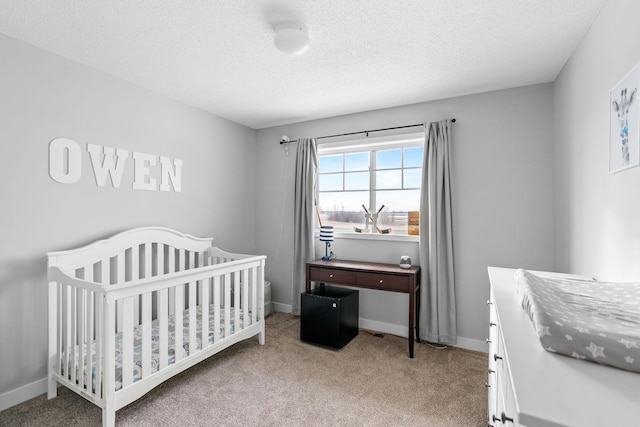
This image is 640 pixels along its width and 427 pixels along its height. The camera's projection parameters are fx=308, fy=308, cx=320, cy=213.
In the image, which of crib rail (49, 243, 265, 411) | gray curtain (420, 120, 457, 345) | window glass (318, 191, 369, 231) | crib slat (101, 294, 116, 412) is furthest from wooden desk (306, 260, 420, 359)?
crib slat (101, 294, 116, 412)

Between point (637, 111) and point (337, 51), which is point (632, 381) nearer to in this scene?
point (637, 111)

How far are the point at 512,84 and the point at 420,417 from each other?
2659mm

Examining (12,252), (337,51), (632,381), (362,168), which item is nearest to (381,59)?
(337,51)

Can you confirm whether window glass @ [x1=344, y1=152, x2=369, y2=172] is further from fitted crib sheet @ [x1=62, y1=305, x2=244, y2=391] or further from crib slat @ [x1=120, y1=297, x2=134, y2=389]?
crib slat @ [x1=120, y1=297, x2=134, y2=389]

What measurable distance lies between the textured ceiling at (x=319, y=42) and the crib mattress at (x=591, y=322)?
1484mm

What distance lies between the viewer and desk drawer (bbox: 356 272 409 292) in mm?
2752

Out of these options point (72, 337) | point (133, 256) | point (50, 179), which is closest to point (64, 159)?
point (50, 179)

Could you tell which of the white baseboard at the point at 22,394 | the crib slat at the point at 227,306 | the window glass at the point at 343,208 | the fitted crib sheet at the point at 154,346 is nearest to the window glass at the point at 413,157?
the window glass at the point at 343,208

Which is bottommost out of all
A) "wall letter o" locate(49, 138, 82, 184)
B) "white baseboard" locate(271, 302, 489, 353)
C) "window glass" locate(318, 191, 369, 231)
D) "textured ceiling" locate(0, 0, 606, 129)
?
"white baseboard" locate(271, 302, 489, 353)

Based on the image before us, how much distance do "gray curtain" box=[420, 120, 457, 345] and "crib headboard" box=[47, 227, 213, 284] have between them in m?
2.25

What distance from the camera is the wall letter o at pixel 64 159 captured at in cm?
215

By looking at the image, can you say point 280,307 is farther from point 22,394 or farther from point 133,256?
point 22,394

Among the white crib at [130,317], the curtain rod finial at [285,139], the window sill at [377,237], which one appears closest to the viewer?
the white crib at [130,317]

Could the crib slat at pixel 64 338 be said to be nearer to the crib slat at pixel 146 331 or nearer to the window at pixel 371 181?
the crib slat at pixel 146 331
